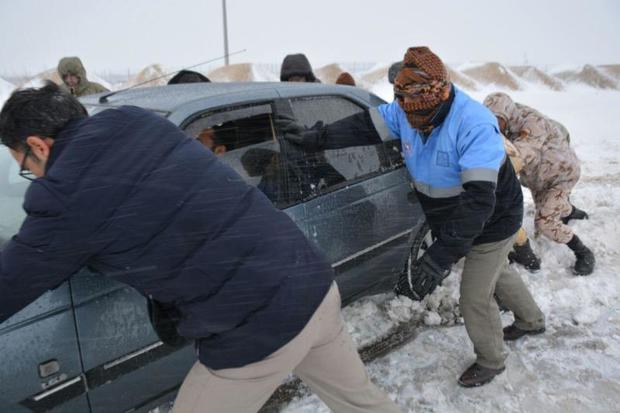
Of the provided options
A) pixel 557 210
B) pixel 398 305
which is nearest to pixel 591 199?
pixel 557 210

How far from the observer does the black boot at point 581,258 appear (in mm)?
3926

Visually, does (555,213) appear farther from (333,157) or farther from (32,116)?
(32,116)

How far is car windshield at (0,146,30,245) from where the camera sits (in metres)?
2.09

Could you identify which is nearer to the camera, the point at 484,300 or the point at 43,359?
the point at 43,359

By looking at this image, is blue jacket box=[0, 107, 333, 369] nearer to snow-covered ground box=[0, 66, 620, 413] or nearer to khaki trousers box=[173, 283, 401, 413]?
khaki trousers box=[173, 283, 401, 413]

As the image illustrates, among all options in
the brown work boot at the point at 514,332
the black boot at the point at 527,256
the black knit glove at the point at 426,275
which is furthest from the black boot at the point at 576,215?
the black knit glove at the point at 426,275

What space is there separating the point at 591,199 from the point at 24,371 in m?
5.50

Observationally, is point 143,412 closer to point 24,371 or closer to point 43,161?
point 24,371

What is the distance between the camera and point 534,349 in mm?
3041

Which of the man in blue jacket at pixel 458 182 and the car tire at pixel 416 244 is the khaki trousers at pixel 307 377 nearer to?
the man in blue jacket at pixel 458 182

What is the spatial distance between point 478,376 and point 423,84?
63.6 inches

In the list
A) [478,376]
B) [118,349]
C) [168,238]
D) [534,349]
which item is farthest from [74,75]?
[534,349]

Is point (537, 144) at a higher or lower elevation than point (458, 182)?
lower

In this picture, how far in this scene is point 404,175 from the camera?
3.20 meters
